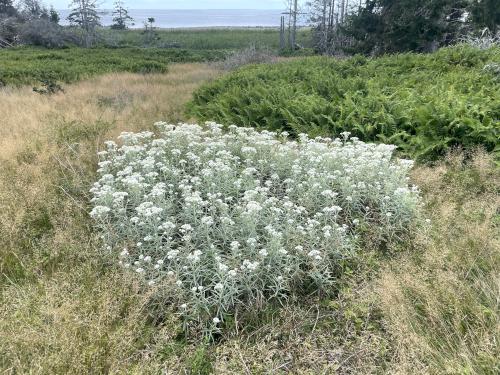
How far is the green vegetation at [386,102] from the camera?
5898mm

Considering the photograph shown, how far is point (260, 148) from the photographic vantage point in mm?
5258

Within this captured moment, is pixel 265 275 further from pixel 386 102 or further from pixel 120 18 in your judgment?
pixel 120 18

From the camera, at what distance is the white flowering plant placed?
3.13 metres

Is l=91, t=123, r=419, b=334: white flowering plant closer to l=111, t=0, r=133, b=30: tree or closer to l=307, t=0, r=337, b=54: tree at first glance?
l=307, t=0, r=337, b=54: tree

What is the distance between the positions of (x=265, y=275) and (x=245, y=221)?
53cm

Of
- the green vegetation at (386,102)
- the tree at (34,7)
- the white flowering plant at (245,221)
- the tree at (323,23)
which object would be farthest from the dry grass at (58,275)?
the tree at (34,7)

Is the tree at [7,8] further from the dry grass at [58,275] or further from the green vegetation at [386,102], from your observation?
the dry grass at [58,275]

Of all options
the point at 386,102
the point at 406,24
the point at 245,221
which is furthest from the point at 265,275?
the point at 406,24

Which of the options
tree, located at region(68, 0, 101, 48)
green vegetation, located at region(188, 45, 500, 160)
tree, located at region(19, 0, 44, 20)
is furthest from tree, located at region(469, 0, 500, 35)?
tree, located at region(19, 0, 44, 20)

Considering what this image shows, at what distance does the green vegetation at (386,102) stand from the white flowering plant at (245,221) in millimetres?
1569

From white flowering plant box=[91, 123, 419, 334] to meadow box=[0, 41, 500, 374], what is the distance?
0.02 metres

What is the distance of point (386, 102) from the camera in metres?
6.96

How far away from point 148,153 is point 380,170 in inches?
111

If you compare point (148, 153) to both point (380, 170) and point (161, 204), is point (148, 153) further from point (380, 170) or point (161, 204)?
point (380, 170)
